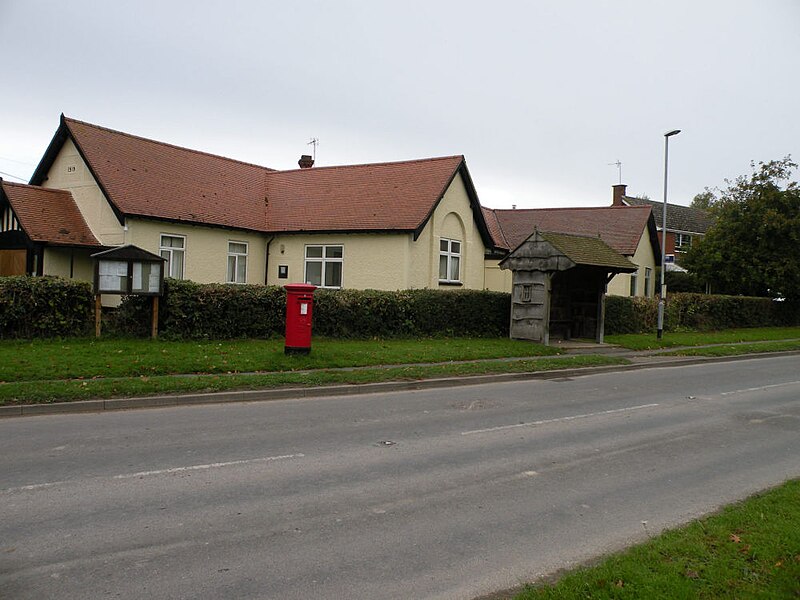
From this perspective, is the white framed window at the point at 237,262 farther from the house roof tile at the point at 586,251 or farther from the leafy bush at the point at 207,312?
the house roof tile at the point at 586,251

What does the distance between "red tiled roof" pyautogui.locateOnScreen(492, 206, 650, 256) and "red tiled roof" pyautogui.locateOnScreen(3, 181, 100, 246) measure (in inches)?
810

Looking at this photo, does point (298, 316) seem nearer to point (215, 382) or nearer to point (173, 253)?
point (215, 382)

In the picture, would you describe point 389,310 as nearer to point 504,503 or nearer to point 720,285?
point 504,503

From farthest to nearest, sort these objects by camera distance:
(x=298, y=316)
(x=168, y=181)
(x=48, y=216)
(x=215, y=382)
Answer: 1. (x=168, y=181)
2. (x=48, y=216)
3. (x=298, y=316)
4. (x=215, y=382)

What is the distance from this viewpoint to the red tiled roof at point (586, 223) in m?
→ 35.8

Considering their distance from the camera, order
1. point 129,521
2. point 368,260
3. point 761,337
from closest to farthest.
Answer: point 129,521 → point 368,260 → point 761,337

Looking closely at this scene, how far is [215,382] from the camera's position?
38.8 feet

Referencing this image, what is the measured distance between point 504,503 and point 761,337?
26.6 metres

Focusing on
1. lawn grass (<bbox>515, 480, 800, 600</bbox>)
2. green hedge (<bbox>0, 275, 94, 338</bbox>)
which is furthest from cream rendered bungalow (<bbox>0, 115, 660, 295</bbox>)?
lawn grass (<bbox>515, 480, 800, 600</bbox>)

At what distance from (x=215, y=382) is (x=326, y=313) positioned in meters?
6.93

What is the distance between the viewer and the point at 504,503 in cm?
Answer: 623

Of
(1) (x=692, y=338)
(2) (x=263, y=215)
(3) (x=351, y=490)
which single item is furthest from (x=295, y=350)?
(1) (x=692, y=338)

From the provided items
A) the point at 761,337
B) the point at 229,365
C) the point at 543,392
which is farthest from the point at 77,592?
the point at 761,337

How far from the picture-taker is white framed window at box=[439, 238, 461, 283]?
2570 cm
